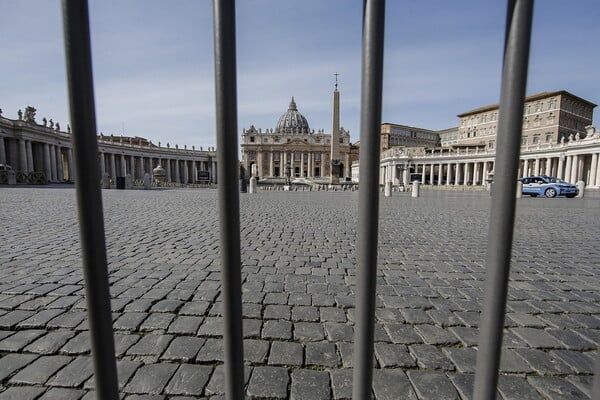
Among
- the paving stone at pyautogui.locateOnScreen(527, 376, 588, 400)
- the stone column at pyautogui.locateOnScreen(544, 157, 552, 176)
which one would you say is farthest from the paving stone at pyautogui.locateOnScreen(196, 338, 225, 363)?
the stone column at pyautogui.locateOnScreen(544, 157, 552, 176)

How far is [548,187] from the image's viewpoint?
24.5m

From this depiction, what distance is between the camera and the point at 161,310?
292 cm

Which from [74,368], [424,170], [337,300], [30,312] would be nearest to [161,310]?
[74,368]

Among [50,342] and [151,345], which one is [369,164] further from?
[50,342]

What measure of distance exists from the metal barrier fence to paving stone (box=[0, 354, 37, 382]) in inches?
64.9

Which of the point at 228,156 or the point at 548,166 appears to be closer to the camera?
the point at 228,156

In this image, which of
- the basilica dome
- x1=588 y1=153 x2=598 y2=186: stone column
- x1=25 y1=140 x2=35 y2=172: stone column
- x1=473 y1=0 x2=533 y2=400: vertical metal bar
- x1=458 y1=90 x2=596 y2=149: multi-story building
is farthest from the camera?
the basilica dome

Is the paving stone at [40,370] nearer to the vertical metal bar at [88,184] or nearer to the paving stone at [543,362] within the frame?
the vertical metal bar at [88,184]

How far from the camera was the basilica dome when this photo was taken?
107 meters

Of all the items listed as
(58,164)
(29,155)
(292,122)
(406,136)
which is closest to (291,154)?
(292,122)

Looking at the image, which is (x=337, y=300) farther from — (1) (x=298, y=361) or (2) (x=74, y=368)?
(2) (x=74, y=368)

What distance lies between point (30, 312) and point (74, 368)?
1266 millimetres

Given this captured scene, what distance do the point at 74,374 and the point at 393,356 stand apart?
2131mm

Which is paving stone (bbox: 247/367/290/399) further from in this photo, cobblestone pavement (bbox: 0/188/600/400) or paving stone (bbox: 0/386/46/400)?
paving stone (bbox: 0/386/46/400)
